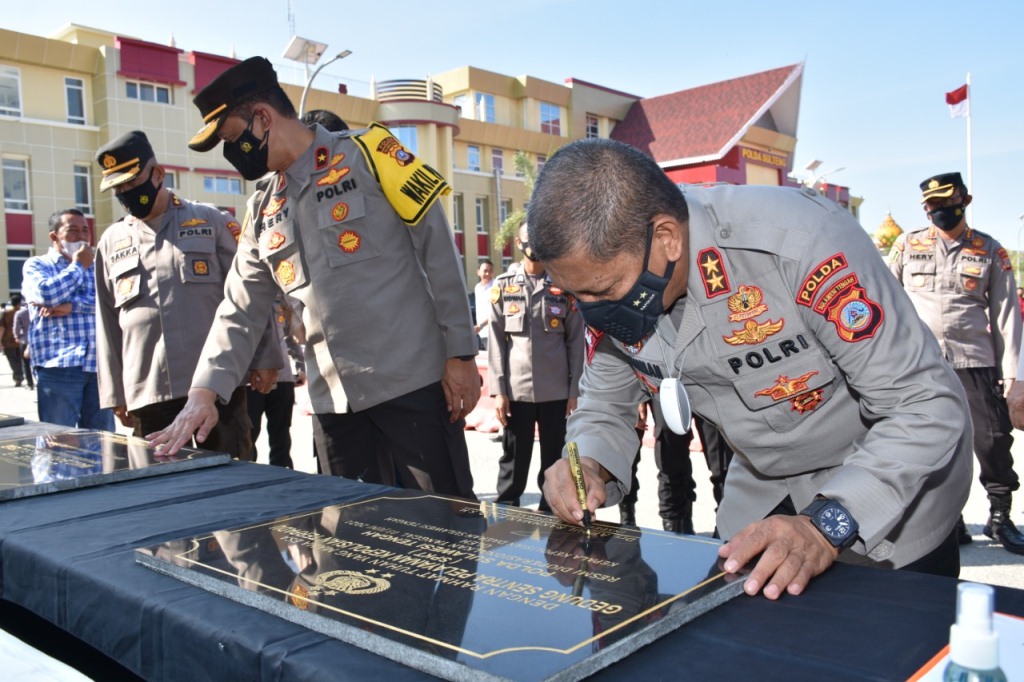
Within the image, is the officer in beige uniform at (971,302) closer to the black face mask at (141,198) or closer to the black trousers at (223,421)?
the black trousers at (223,421)

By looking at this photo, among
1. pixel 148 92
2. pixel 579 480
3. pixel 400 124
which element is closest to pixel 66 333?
pixel 579 480

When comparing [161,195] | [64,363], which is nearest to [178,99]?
[64,363]

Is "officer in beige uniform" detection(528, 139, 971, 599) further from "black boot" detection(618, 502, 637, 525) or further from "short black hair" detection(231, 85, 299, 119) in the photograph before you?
"black boot" detection(618, 502, 637, 525)

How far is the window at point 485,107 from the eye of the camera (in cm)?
3359

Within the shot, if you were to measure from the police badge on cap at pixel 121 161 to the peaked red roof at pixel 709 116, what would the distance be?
82.9 feet

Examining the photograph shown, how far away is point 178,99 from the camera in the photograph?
24.7 meters

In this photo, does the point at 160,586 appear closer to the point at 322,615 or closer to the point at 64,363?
the point at 322,615

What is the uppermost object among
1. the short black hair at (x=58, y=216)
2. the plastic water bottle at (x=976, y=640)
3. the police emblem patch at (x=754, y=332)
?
the short black hair at (x=58, y=216)

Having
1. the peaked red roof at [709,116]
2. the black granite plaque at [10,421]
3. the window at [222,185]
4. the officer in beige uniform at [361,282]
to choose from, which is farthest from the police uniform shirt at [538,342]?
the peaked red roof at [709,116]

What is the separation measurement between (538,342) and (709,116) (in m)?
27.4

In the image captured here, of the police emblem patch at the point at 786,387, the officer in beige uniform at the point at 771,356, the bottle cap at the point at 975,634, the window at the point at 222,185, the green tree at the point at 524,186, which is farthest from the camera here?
the green tree at the point at 524,186

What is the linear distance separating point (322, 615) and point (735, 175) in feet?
96.5

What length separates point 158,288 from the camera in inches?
146

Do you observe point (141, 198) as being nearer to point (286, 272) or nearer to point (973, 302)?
point (286, 272)
